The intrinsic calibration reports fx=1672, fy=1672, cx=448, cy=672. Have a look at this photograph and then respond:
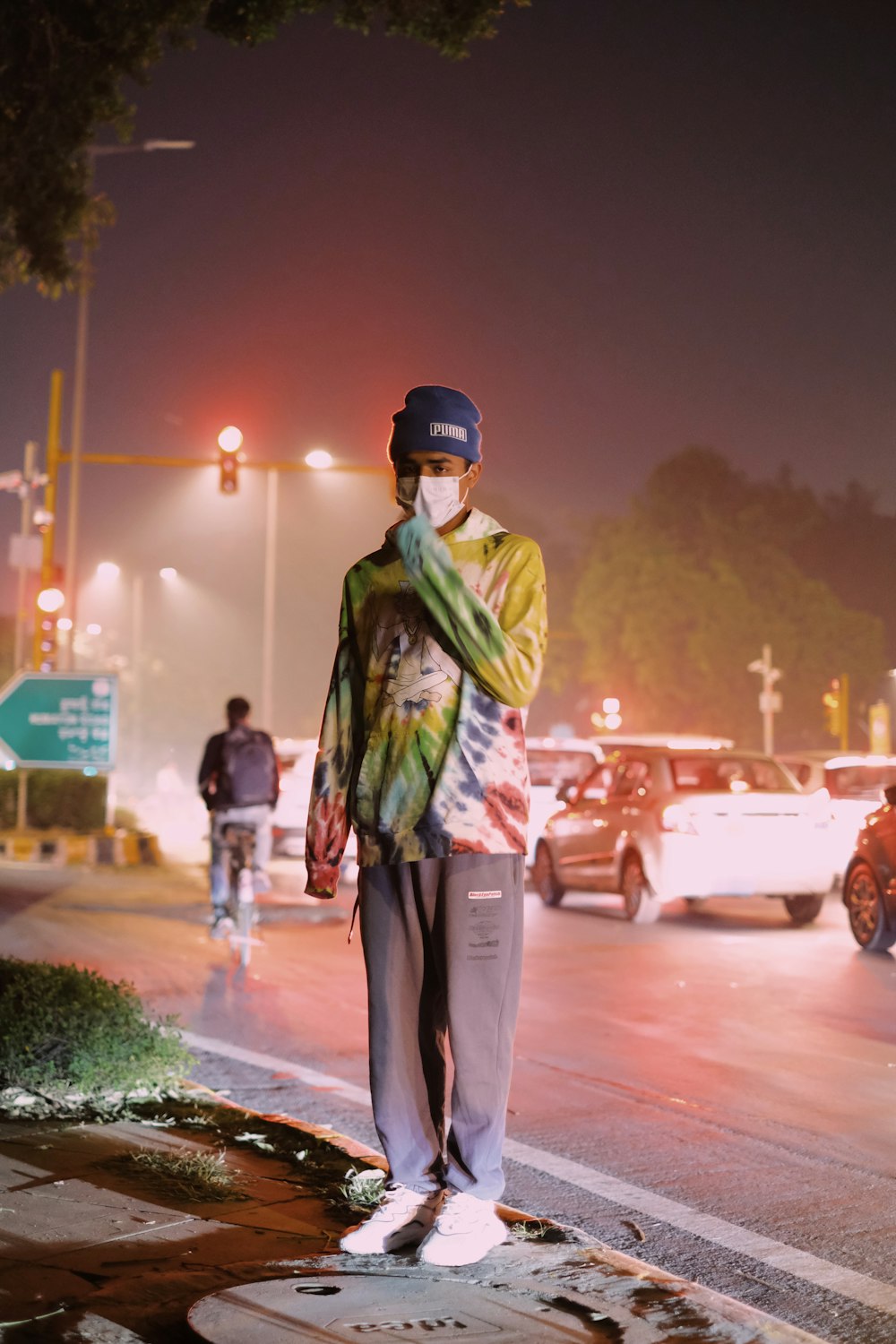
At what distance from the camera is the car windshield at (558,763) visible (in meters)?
22.8

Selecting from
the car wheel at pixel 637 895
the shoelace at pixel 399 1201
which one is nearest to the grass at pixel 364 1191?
the shoelace at pixel 399 1201

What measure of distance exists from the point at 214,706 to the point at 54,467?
236 feet

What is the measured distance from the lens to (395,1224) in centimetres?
393

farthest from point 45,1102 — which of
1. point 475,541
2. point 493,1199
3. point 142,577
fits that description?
point 142,577

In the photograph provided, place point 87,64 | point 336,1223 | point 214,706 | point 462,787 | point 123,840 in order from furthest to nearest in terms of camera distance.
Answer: point 214,706 < point 123,840 < point 87,64 < point 336,1223 < point 462,787

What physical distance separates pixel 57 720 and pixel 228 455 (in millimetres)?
4173

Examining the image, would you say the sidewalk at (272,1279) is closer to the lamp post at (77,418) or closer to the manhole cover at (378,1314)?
the manhole cover at (378,1314)

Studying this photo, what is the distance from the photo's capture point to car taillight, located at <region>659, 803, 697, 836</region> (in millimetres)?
14594

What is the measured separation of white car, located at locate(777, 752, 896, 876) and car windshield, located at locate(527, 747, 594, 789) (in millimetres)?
3669

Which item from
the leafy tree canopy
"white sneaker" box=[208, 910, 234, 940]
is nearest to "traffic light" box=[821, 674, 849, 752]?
the leafy tree canopy

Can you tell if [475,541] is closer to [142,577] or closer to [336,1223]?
[336,1223]

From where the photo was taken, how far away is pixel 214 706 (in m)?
95.5

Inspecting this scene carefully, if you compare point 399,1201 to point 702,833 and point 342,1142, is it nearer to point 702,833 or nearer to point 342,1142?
point 342,1142

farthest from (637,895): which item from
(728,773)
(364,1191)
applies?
(364,1191)
